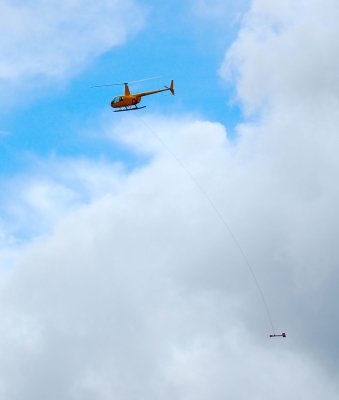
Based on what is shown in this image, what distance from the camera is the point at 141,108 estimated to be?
196375 mm
